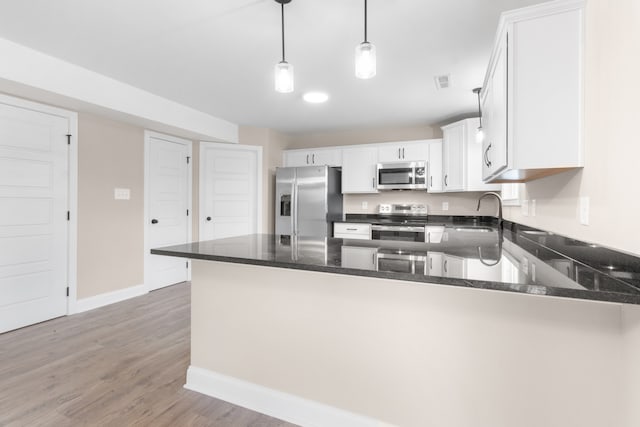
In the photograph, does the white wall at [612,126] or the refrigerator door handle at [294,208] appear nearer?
the white wall at [612,126]

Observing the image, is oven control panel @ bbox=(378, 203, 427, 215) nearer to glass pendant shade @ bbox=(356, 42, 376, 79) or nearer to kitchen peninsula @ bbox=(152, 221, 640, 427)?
kitchen peninsula @ bbox=(152, 221, 640, 427)

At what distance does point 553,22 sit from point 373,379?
180 centimetres

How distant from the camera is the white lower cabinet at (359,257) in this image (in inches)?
49.1

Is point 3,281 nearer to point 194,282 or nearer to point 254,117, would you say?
point 194,282

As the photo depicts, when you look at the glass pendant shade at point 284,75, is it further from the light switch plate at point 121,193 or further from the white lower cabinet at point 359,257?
the light switch plate at point 121,193

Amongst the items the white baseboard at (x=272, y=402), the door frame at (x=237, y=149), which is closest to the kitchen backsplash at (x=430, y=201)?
the door frame at (x=237, y=149)

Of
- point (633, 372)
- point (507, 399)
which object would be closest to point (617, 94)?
point (633, 372)

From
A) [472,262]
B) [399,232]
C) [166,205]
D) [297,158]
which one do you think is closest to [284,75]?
[472,262]

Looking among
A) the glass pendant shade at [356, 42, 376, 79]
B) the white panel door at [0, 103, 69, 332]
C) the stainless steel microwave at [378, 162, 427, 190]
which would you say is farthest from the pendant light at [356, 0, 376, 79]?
the white panel door at [0, 103, 69, 332]

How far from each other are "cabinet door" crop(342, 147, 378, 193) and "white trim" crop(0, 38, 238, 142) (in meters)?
2.10

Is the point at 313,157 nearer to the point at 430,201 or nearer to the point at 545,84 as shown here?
the point at 430,201

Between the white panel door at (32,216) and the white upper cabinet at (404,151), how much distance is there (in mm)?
3775

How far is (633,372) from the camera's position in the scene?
104 cm

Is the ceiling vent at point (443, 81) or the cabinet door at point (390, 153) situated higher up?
the ceiling vent at point (443, 81)
